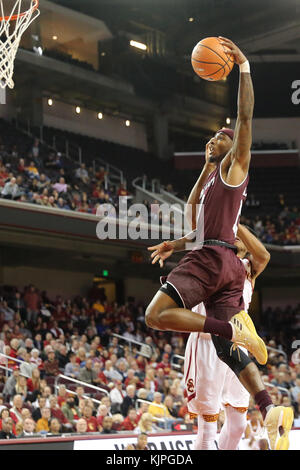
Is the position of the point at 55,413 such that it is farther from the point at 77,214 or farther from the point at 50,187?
the point at 50,187

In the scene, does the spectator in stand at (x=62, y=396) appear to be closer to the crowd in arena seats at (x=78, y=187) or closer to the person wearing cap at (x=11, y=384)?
the person wearing cap at (x=11, y=384)

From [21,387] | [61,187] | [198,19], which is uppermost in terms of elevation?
[198,19]

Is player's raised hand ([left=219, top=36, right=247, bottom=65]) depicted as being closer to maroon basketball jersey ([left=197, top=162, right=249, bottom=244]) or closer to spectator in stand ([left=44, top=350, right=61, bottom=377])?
maroon basketball jersey ([left=197, top=162, right=249, bottom=244])

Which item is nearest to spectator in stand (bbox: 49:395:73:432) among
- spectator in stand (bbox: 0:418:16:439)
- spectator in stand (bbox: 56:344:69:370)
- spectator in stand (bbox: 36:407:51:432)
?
spectator in stand (bbox: 36:407:51:432)

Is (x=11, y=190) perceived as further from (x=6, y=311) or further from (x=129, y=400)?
(x=129, y=400)

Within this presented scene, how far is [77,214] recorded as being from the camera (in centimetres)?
1811

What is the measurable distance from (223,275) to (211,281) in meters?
0.10

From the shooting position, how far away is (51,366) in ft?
46.7

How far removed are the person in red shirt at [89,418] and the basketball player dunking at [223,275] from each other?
23.1ft

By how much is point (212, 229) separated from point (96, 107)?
23.2 meters

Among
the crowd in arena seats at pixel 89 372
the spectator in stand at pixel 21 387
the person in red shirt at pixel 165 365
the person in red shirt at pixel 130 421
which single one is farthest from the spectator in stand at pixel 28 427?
the person in red shirt at pixel 165 365

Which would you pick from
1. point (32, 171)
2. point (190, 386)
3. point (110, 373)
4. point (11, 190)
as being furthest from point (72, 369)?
point (190, 386)

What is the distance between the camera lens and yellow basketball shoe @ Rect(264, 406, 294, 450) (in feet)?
15.4
